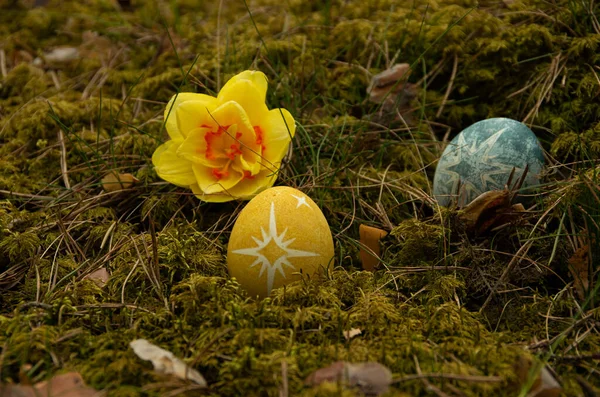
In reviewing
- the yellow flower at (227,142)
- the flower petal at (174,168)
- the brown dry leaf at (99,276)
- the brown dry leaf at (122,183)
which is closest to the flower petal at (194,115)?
the yellow flower at (227,142)

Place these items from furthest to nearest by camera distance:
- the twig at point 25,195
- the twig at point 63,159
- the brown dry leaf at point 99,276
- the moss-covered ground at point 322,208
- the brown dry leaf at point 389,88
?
the brown dry leaf at point 389,88
the twig at point 63,159
the twig at point 25,195
the brown dry leaf at point 99,276
the moss-covered ground at point 322,208

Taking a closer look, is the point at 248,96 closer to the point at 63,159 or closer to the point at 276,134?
the point at 276,134

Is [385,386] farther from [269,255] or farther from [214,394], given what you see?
[269,255]

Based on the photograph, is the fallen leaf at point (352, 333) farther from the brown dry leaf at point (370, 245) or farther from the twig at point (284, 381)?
the brown dry leaf at point (370, 245)

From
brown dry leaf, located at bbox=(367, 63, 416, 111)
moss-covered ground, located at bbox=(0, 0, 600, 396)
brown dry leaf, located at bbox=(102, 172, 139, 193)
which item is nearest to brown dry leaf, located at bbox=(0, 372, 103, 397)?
moss-covered ground, located at bbox=(0, 0, 600, 396)

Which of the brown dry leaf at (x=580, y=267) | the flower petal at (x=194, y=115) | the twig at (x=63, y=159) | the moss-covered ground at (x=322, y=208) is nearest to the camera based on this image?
the moss-covered ground at (x=322, y=208)

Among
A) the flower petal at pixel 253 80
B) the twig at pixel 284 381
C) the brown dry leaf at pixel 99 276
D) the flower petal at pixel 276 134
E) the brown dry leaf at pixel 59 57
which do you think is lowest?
the brown dry leaf at pixel 99 276

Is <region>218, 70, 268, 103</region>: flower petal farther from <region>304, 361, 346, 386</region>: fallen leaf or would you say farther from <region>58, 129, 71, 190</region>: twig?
<region>304, 361, 346, 386</region>: fallen leaf

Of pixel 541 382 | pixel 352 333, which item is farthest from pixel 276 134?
pixel 541 382
